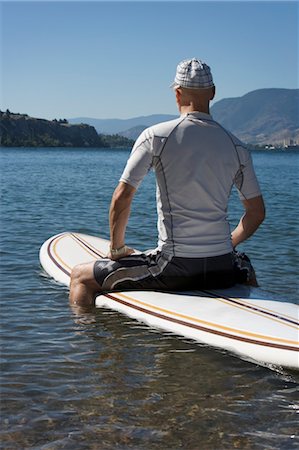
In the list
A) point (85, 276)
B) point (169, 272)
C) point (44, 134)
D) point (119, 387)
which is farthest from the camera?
point (44, 134)

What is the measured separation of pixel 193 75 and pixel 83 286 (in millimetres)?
2111

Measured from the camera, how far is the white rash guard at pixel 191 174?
5008 mm

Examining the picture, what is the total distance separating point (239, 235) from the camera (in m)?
5.77

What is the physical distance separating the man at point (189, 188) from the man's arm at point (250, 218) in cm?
1

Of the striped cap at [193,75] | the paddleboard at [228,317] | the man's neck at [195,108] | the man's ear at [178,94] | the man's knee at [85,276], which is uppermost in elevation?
the striped cap at [193,75]

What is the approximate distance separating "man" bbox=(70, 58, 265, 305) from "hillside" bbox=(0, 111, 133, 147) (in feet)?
421

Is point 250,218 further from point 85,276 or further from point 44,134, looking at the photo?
point 44,134

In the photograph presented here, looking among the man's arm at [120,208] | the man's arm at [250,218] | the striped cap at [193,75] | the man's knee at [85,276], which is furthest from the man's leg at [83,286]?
the striped cap at [193,75]

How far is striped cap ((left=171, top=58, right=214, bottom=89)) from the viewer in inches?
198

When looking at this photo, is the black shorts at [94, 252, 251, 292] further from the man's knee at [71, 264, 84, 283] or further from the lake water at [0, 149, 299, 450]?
the lake water at [0, 149, 299, 450]

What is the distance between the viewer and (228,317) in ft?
16.9

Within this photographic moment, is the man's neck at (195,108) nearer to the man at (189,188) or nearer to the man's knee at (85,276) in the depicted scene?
the man at (189,188)

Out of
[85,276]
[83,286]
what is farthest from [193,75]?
[83,286]

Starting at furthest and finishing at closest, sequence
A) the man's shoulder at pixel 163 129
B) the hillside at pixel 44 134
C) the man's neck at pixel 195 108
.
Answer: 1. the hillside at pixel 44 134
2. the man's neck at pixel 195 108
3. the man's shoulder at pixel 163 129
